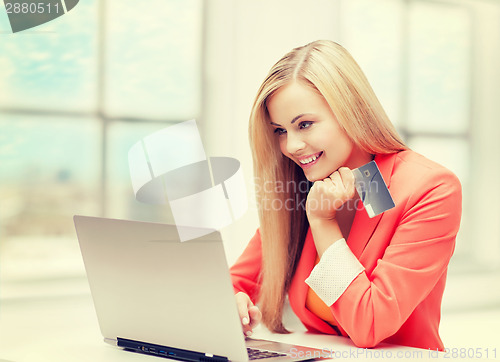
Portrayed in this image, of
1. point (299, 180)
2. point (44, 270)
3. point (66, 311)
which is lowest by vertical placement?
point (66, 311)

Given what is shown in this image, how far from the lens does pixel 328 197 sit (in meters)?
1.32

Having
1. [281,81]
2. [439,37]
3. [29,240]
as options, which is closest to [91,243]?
[281,81]

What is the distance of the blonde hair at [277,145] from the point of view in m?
1.39

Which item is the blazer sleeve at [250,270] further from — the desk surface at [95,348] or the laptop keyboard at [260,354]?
→ the laptop keyboard at [260,354]

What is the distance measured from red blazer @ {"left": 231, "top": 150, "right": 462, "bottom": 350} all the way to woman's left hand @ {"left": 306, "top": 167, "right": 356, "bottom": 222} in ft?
0.30

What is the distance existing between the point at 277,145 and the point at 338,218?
0.26m

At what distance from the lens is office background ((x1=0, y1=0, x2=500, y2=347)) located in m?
2.21

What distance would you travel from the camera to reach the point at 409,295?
1.22 m

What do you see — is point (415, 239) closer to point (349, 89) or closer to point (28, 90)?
point (349, 89)

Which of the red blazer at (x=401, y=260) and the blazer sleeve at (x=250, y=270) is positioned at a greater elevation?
the red blazer at (x=401, y=260)

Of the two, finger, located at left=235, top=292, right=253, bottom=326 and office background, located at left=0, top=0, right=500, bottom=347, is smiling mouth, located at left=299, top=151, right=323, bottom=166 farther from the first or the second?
office background, located at left=0, top=0, right=500, bottom=347

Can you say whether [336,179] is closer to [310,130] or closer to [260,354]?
[310,130]

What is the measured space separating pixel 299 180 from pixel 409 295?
0.50 meters

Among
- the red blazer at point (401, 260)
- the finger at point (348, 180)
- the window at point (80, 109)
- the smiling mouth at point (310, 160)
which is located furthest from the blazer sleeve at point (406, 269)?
the window at point (80, 109)
